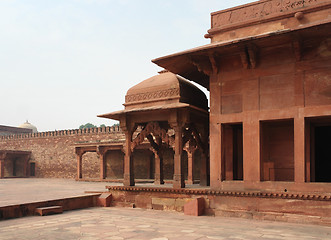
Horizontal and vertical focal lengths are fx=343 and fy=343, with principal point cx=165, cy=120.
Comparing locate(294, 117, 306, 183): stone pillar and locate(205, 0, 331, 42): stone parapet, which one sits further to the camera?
locate(205, 0, 331, 42): stone parapet

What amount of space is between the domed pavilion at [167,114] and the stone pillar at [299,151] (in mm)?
2688

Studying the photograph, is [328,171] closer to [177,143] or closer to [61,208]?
[177,143]

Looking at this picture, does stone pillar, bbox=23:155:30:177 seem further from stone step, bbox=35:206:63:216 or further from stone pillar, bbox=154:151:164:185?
stone step, bbox=35:206:63:216

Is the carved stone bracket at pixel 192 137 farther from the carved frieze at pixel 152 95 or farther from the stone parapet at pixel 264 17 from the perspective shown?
the stone parapet at pixel 264 17

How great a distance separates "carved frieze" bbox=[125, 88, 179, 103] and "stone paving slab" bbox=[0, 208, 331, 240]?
318cm

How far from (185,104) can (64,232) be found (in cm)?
422

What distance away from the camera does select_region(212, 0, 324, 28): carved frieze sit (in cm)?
772

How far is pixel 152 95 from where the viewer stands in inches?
377

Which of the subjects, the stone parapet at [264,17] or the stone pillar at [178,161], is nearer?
the stone parapet at [264,17]

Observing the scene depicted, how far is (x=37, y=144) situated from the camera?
29203 millimetres

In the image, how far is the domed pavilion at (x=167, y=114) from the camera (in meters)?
8.91

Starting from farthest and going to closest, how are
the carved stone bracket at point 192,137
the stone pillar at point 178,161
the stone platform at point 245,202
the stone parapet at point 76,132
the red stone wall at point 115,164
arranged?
1. the stone parapet at point 76,132
2. the red stone wall at point 115,164
3. the carved stone bracket at point 192,137
4. the stone pillar at point 178,161
5. the stone platform at point 245,202

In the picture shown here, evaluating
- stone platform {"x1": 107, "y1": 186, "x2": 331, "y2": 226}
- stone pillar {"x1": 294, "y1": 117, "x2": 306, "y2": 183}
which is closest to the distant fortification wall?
stone platform {"x1": 107, "y1": 186, "x2": 331, "y2": 226}

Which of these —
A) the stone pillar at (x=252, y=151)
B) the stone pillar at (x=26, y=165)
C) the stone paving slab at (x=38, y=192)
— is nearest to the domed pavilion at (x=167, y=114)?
the stone paving slab at (x=38, y=192)
